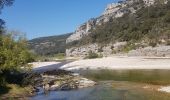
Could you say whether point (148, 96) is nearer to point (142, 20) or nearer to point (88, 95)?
point (88, 95)

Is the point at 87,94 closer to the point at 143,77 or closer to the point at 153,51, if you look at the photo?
the point at 143,77

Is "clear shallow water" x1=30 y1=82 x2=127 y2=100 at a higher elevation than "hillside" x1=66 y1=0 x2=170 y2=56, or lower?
lower

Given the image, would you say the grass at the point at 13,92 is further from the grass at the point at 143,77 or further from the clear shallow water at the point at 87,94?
the grass at the point at 143,77

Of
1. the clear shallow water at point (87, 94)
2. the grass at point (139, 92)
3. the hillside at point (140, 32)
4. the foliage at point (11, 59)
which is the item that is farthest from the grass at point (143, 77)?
the hillside at point (140, 32)

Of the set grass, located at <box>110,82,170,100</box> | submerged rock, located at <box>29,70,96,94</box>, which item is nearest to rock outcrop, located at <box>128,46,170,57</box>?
submerged rock, located at <box>29,70,96,94</box>

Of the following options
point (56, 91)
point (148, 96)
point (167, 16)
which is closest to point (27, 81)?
point (56, 91)

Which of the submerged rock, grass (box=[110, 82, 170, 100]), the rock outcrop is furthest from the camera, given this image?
the rock outcrop

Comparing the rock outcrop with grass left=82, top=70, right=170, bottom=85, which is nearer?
grass left=82, top=70, right=170, bottom=85

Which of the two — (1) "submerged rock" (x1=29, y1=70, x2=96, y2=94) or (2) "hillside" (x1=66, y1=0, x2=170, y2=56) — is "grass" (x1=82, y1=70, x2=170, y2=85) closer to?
(1) "submerged rock" (x1=29, y1=70, x2=96, y2=94)

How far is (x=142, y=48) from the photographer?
127000 millimetres

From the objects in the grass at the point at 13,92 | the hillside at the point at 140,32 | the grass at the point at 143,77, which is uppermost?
the hillside at the point at 140,32

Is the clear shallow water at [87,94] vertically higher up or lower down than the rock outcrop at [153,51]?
lower down

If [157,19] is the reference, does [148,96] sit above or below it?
below

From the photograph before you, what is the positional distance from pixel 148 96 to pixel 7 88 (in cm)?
1637
